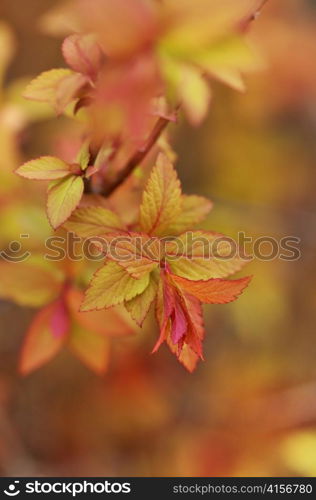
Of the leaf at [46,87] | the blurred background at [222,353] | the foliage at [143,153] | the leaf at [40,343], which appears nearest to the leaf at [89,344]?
the leaf at [40,343]

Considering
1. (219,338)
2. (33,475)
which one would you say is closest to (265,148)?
(219,338)

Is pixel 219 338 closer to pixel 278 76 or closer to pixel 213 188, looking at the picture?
pixel 213 188

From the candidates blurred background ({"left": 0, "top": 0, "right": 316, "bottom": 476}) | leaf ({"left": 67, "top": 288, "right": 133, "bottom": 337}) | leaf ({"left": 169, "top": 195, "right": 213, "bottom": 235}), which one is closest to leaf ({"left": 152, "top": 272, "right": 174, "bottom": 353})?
leaf ({"left": 169, "top": 195, "right": 213, "bottom": 235})

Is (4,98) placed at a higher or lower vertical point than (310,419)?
higher

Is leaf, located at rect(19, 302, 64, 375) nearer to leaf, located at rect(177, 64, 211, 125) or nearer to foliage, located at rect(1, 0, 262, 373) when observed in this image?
foliage, located at rect(1, 0, 262, 373)

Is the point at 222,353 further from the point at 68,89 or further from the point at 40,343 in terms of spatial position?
the point at 68,89

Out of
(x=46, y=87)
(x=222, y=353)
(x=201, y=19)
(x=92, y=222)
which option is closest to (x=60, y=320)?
(x=92, y=222)

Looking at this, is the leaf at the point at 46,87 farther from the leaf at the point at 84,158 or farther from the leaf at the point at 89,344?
the leaf at the point at 89,344
